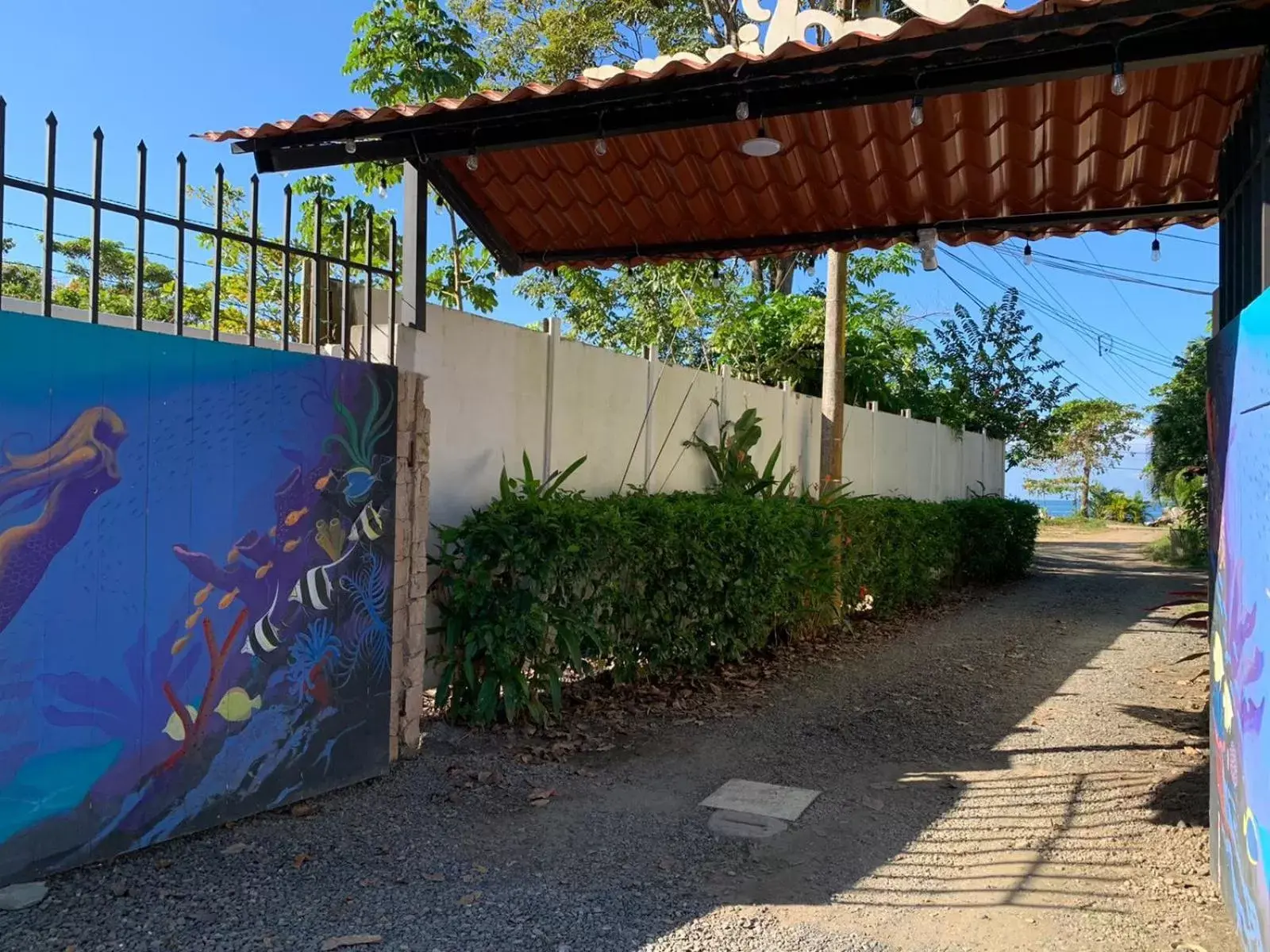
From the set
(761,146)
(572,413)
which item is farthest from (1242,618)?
(572,413)

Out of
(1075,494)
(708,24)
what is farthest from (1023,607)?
(1075,494)

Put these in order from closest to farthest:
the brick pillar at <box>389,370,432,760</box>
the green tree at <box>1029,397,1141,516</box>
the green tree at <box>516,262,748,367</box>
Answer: the brick pillar at <box>389,370,432,760</box> → the green tree at <box>516,262,748,367</box> → the green tree at <box>1029,397,1141,516</box>

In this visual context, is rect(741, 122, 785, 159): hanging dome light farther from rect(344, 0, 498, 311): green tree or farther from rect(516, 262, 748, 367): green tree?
rect(516, 262, 748, 367): green tree

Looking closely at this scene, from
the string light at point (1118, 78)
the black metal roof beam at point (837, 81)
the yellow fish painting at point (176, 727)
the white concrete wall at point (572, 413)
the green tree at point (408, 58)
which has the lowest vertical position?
the yellow fish painting at point (176, 727)

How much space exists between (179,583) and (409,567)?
4.37ft

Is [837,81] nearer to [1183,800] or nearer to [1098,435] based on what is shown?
[1183,800]

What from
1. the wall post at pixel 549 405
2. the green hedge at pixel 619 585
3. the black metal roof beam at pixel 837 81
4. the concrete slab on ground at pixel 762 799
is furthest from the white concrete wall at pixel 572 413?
the concrete slab on ground at pixel 762 799

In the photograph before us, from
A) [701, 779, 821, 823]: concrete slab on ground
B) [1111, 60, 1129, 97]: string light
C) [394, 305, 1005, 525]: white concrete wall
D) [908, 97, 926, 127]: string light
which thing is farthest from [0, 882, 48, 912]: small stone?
[1111, 60, 1129, 97]: string light

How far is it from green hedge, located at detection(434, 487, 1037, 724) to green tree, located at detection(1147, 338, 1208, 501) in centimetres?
1010

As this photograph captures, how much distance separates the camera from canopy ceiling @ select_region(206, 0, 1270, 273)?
12.4 feet

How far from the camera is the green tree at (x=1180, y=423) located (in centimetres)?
1648

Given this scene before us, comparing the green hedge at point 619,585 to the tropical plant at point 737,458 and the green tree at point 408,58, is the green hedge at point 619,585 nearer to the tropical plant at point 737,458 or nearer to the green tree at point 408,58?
the tropical plant at point 737,458

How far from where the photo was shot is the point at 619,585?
20.2 ft

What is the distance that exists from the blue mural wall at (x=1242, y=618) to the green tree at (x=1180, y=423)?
13626 mm
